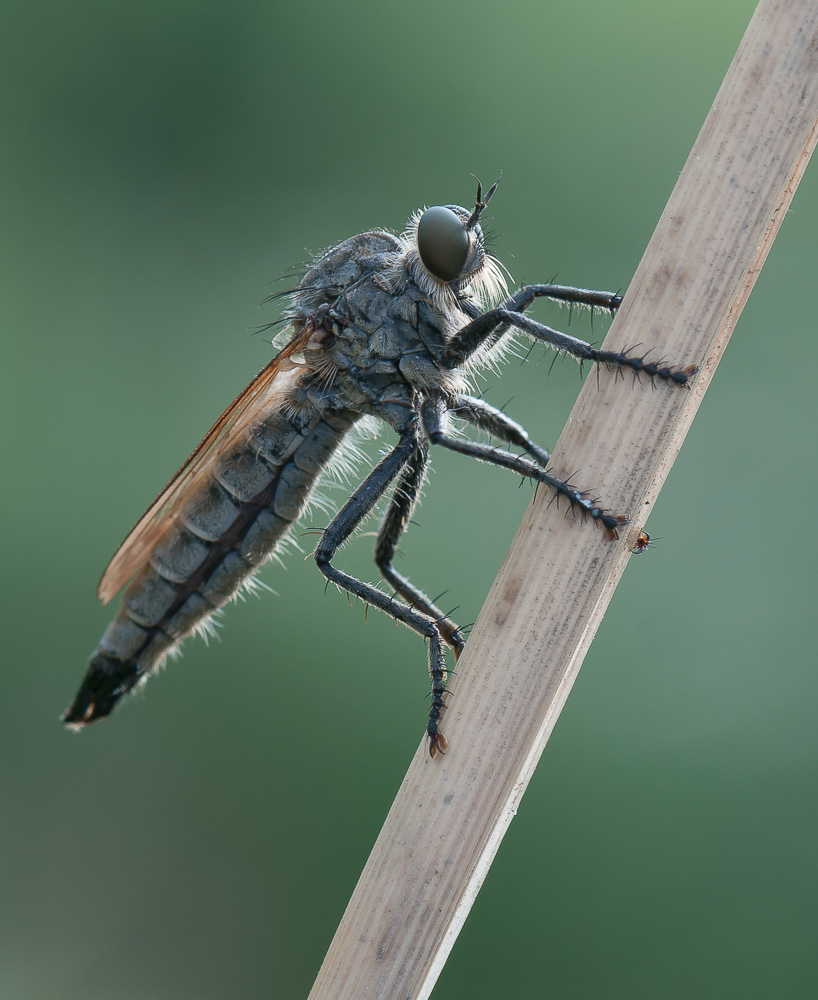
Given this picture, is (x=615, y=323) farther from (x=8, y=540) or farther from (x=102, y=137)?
(x=102, y=137)

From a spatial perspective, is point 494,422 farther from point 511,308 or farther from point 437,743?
point 437,743

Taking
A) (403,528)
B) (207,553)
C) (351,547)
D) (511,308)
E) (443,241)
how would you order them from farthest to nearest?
(351,547)
(403,528)
(207,553)
(443,241)
(511,308)

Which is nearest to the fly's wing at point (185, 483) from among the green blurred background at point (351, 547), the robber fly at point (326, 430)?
the robber fly at point (326, 430)

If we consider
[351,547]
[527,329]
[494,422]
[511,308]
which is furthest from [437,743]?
[351,547]

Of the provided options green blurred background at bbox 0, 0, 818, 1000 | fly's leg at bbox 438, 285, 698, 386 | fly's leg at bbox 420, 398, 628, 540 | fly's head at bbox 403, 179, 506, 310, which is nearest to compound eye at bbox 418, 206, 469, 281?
fly's head at bbox 403, 179, 506, 310

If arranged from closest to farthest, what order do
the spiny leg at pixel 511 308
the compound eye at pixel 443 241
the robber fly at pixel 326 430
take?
the spiny leg at pixel 511 308 → the compound eye at pixel 443 241 → the robber fly at pixel 326 430

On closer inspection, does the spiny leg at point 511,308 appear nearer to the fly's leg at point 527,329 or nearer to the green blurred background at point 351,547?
the fly's leg at point 527,329

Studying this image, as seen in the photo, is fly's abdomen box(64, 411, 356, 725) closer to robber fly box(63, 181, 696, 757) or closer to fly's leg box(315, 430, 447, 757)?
robber fly box(63, 181, 696, 757)
